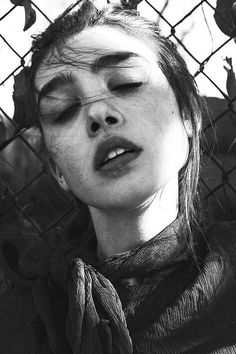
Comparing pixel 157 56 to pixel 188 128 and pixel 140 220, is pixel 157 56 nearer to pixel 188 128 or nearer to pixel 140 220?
pixel 188 128

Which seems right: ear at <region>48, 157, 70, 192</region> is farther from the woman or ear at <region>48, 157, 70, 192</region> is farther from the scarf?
the scarf

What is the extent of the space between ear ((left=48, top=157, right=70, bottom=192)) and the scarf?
0.18 metres

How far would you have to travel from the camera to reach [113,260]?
1576mm

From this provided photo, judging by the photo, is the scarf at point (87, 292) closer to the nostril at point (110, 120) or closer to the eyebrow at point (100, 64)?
the nostril at point (110, 120)

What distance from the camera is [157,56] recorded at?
171 centimetres

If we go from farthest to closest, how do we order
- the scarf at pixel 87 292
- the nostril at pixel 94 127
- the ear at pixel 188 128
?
the ear at pixel 188 128 → the nostril at pixel 94 127 → the scarf at pixel 87 292

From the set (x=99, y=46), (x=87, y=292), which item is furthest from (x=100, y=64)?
(x=87, y=292)

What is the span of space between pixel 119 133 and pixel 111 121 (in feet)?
0.12

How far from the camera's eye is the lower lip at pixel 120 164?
5.09ft

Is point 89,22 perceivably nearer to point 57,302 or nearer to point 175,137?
point 175,137

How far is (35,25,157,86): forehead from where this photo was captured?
1646mm

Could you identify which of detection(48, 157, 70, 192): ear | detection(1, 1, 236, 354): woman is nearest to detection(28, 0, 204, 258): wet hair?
detection(1, 1, 236, 354): woman

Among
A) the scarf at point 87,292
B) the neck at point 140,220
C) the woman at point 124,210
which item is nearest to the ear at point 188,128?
the woman at point 124,210

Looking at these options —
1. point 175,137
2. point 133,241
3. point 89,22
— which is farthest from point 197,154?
point 89,22
